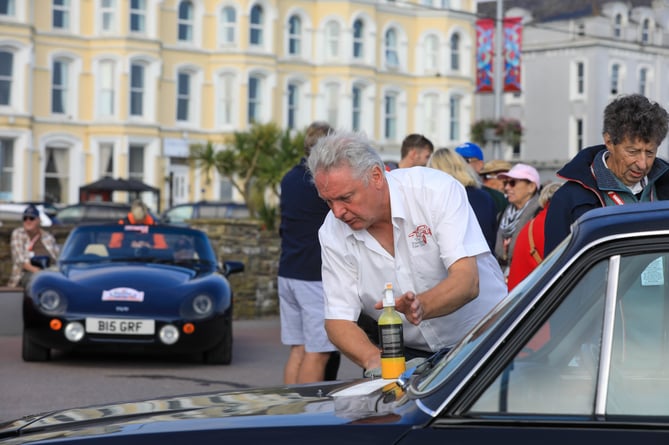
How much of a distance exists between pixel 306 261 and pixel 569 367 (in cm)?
542

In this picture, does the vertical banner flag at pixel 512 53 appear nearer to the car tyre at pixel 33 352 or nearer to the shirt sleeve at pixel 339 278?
the car tyre at pixel 33 352

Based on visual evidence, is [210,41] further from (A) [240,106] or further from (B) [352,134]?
(B) [352,134]

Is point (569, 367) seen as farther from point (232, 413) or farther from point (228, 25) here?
point (228, 25)

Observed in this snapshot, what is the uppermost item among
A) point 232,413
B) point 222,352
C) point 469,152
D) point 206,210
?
point 469,152

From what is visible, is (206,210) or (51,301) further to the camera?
(206,210)

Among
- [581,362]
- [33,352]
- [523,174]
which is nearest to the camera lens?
[581,362]

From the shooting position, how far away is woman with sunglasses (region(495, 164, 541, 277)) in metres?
9.90

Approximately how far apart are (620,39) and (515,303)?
8256 cm

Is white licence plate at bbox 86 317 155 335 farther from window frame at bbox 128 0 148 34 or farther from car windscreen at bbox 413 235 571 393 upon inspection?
window frame at bbox 128 0 148 34

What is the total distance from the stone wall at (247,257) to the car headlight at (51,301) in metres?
6.59

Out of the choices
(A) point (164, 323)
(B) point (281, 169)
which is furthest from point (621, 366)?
(B) point (281, 169)

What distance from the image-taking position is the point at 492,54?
53031mm

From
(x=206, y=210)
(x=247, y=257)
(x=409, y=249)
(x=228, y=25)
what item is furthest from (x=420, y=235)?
(x=228, y=25)

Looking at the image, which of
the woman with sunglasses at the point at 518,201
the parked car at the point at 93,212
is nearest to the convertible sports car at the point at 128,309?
the woman with sunglasses at the point at 518,201
